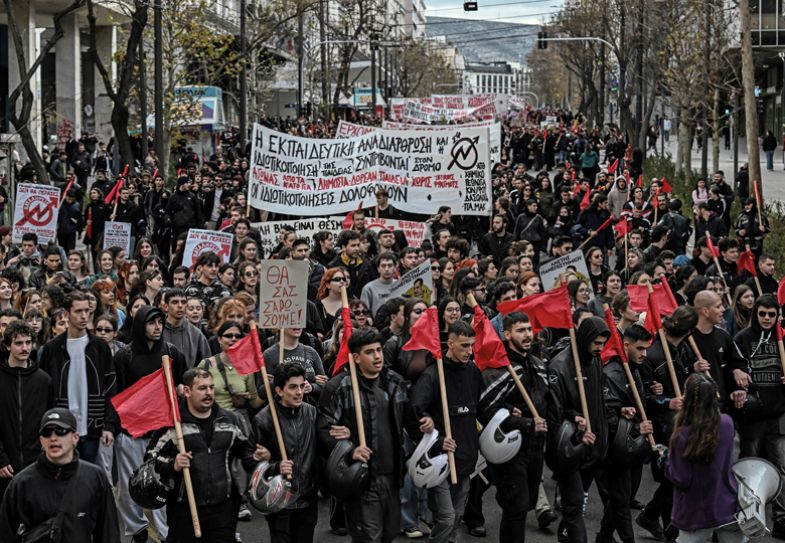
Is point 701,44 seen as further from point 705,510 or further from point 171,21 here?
point 705,510

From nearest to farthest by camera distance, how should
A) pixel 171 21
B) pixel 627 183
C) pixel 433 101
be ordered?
pixel 627 183, pixel 171 21, pixel 433 101

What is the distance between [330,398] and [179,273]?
17.0ft

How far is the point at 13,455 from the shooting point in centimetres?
832

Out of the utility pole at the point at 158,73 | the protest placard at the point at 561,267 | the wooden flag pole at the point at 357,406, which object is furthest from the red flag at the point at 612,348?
the utility pole at the point at 158,73

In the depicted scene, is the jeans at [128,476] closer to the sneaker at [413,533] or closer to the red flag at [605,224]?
the sneaker at [413,533]

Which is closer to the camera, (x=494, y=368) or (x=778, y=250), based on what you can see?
(x=494, y=368)

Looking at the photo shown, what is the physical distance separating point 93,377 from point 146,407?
1.41 metres

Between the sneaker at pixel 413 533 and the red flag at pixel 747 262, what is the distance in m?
5.66

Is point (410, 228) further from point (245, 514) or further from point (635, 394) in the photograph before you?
point (635, 394)

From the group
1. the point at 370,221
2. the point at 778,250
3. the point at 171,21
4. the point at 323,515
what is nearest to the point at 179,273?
the point at 323,515

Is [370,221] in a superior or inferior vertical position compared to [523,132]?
inferior

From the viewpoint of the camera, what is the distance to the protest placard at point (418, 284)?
1221cm

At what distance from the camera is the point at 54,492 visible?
20.9 ft

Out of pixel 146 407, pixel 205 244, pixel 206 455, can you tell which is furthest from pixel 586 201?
pixel 206 455
